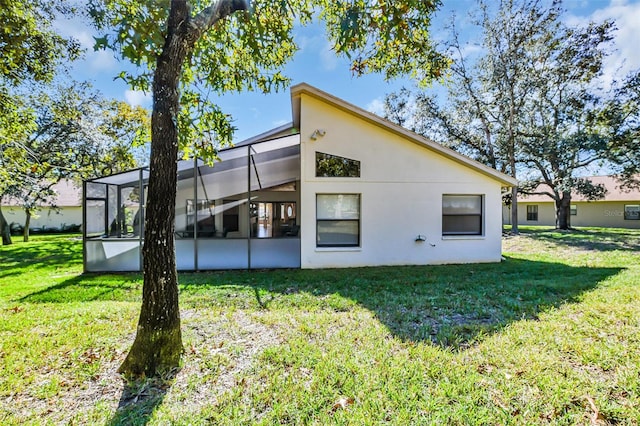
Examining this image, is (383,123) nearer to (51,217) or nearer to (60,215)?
(60,215)

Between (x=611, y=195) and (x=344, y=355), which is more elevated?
(x=611, y=195)

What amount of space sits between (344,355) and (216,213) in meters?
9.07

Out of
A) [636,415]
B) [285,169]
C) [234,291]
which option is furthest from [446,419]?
[285,169]

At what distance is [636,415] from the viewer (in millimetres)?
2500

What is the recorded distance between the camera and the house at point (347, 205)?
893 cm

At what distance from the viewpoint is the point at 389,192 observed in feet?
30.6

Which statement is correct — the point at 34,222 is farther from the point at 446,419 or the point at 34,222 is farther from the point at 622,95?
the point at 622,95

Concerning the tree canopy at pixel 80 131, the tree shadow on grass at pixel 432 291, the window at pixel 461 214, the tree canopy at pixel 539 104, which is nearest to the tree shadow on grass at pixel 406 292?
the tree shadow on grass at pixel 432 291

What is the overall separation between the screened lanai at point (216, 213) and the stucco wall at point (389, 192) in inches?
51.9

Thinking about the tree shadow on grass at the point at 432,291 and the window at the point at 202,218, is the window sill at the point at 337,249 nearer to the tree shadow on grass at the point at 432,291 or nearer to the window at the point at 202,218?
the tree shadow on grass at the point at 432,291

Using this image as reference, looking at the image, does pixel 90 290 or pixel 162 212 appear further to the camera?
pixel 90 290

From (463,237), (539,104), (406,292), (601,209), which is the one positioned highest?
(539,104)

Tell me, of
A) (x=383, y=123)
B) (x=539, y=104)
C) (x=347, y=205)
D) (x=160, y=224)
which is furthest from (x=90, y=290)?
(x=539, y=104)

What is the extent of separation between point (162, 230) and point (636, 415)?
4485 mm
